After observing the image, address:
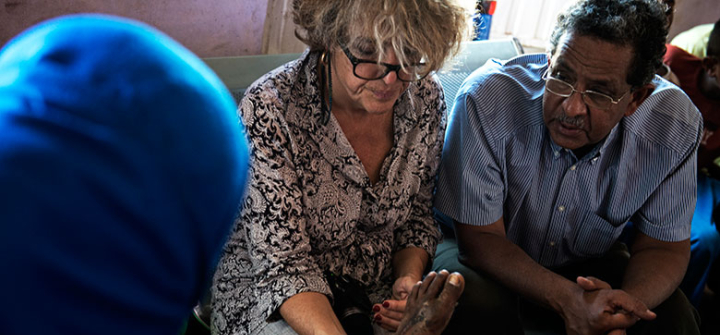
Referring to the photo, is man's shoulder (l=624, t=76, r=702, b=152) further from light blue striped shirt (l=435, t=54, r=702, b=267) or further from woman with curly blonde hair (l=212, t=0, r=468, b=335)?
woman with curly blonde hair (l=212, t=0, r=468, b=335)

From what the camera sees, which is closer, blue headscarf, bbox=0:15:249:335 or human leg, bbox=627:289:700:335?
blue headscarf, bbox=0:15:249:335

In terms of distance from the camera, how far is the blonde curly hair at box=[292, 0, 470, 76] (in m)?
1.43

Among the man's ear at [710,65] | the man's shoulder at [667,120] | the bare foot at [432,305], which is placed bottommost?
the man's ear at [710,65]

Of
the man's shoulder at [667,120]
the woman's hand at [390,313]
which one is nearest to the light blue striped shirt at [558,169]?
the man's shoulder at [667,120]

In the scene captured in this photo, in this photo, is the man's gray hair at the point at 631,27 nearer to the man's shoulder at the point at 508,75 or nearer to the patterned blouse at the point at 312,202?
the man's shoulder at the point at 508,75

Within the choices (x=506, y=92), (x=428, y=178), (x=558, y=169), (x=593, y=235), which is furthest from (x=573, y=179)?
(x=428, y=178)

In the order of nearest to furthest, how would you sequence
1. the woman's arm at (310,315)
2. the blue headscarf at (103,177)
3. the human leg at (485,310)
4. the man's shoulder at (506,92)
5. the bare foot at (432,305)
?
the blue headscarf at (103,177)
the bare foot at (432,305)
the woman's arm at (310,315)
the human leg at (485,310)
the man's shoulder at (506,92)

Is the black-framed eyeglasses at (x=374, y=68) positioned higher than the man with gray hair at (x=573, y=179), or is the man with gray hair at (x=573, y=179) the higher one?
the black-framed eyeglasses at (x=374, y=68)

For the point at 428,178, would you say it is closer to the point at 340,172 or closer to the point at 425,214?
the point at 425,214

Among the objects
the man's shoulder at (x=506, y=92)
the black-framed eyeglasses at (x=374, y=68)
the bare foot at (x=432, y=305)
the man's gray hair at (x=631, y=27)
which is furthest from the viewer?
the man's shoulder at (x=506, y=92)

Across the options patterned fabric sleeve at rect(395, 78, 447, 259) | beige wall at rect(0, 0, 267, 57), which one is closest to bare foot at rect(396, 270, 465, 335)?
patterned fabric sleeve at rect(395, 78, 447, 259)

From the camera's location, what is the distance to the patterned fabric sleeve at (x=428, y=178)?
1.73 meters

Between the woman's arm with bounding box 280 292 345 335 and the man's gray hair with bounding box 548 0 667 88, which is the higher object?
the man's gray hair with bounding box 548 0 667 88

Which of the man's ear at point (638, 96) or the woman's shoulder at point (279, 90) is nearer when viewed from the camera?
the woman's shoulder at point (279, 90)
